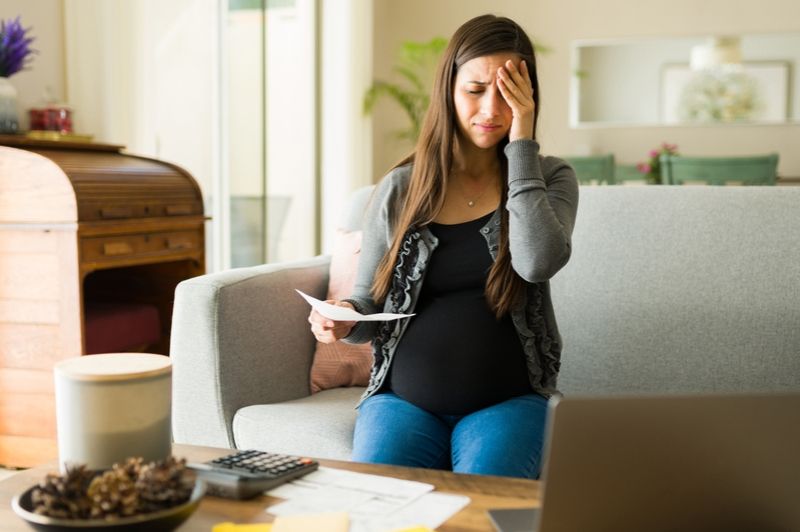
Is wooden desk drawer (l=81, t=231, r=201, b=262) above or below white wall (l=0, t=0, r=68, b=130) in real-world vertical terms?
below

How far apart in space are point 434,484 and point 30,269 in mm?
1752

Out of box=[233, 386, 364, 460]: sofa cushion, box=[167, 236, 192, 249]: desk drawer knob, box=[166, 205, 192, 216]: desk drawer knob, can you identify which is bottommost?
box=[233, 386, 364, 460]: sofa cushion

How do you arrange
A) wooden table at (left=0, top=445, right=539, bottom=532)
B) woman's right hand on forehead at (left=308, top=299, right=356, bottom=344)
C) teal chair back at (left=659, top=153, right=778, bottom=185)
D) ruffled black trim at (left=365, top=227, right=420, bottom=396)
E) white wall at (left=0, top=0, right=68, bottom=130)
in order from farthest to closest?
teal chair back at (left=659, top=153, right=778, bottom=185), white wall at (left=0, top=0, right=68, bottom=130), ruffled black trim at (left=365, top=227, right=420, bottom=396), woman's right hand on forehead at (left=308, top=299, right=356, bottom=344), wooden table at (left=0, top=445, right=539, bottom=532)

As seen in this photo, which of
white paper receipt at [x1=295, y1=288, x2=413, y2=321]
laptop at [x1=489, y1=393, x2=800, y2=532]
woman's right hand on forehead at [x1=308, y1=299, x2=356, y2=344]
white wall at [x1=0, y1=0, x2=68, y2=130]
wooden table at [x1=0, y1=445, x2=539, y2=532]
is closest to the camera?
laptop at [x1=489, y1=393, x2=800, y2=532]

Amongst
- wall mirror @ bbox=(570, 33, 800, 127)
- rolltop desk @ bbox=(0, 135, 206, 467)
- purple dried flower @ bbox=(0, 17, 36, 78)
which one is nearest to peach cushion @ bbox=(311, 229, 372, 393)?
rolltop desk @ bbox=(0, 135, 206, 467)

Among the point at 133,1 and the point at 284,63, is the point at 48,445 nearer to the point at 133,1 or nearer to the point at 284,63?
the point at 133,1

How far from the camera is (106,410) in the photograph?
0.71 meters

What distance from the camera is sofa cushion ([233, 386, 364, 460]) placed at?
149 centimetres

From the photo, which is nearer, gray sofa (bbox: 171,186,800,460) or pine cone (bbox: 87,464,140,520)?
pine cone (bbox: 87,464,140,520)

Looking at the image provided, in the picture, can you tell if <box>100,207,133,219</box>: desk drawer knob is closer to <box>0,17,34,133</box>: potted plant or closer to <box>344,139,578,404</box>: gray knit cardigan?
<box>0,17,34,133</box>: potted plant

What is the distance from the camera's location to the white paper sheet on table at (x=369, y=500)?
75cm

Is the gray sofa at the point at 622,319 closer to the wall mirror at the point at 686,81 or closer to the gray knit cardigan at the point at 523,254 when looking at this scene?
the gray knit cardigan at the point at 523,254

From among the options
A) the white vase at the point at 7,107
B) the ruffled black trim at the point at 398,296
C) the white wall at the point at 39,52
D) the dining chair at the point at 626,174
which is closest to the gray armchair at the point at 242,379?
the ruffled black trim at the point at 398,296

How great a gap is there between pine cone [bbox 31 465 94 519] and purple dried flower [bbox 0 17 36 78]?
81.8 inches
